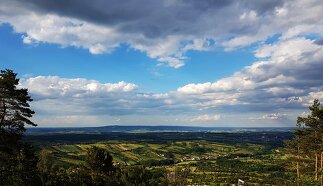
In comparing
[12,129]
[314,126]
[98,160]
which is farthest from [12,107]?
[314,126]

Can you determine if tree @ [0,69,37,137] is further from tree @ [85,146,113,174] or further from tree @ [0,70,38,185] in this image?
tree @ [85,146,113,174]

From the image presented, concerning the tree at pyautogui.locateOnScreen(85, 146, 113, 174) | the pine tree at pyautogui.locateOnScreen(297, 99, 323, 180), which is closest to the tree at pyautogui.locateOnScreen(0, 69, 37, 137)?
the tree at pyautogui.locateOnScreen(85, 146, 113, 174)

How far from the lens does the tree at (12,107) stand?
37.6m

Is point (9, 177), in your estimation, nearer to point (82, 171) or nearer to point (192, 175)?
point (82, 171)

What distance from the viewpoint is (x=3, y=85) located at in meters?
39.0

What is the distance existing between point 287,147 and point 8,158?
177 feet

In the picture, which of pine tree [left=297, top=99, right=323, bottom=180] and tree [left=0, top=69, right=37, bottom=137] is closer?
tree [left=0, top=69, right=37, bottom=137]

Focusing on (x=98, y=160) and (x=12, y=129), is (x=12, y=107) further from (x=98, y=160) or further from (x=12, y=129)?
(x=98, y=160)

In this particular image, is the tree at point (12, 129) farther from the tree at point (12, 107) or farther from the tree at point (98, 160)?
the tree at point (98, 160)

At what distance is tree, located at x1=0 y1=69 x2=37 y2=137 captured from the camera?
37.6 meters

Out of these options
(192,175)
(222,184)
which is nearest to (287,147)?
(222,184)

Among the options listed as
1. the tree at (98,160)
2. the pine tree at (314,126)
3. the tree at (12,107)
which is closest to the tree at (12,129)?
the tree at (12,107)

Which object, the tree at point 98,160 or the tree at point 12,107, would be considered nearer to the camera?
the tree at point 12,107

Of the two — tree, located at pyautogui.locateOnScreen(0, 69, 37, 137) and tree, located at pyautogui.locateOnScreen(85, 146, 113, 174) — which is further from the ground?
tree, located at pyautogui.locateOnScreen(0, 69, 37, 137)
